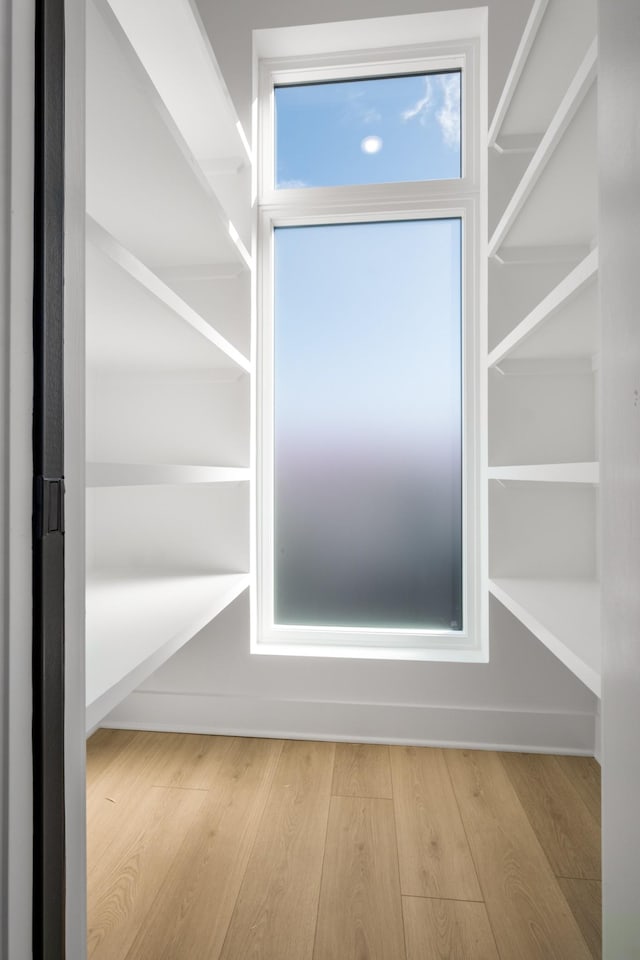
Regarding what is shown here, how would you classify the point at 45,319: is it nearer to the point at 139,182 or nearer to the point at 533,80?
the point at 139,182

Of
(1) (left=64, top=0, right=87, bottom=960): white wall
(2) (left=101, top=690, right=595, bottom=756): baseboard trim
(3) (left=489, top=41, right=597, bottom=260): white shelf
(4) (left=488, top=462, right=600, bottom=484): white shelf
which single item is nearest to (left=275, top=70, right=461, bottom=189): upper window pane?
(3) (left=489, top=41, right=597, bottom=260): white shelf

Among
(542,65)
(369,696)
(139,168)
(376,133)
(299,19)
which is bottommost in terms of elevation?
(369,696)

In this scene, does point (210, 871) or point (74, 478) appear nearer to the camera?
point (74, 478)

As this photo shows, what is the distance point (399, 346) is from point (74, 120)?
1284mm

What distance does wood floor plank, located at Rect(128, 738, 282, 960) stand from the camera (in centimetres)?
96

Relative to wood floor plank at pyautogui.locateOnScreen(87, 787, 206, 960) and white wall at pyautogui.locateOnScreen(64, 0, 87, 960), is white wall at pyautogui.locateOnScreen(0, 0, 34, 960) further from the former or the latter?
wood floor plank at pyautogui.locateOnScreen(87, 787, 206, 960)

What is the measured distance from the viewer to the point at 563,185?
3.94 feet

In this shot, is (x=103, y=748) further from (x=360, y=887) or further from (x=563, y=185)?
(x=563, y=185)

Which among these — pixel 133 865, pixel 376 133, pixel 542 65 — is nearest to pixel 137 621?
pixel 133 865

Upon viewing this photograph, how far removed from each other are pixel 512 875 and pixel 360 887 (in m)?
A: 0.32

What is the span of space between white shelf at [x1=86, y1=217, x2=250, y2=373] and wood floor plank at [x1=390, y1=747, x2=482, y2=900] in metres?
1.27

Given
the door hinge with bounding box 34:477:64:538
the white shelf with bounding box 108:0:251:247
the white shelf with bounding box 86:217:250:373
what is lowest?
the door hinge with bounding box 34:477:64:538

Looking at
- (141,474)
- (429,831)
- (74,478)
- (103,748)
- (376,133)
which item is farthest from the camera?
(376,133)

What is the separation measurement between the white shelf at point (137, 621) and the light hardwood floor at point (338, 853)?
50cm
